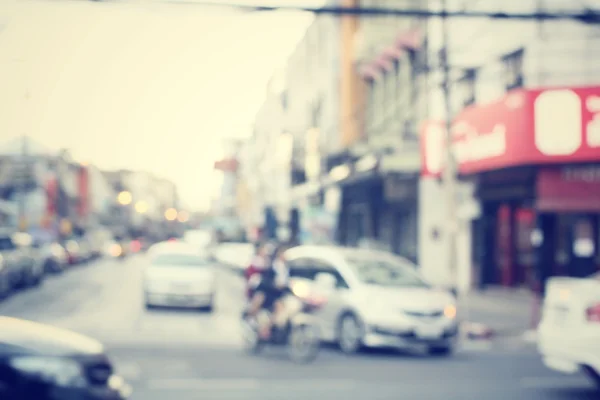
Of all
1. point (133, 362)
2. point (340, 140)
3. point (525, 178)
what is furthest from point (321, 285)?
point (340, 140)

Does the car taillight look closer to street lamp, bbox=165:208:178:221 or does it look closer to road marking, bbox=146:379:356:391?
road marking, bbox=146:379:356:391

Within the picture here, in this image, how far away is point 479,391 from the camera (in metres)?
12.0

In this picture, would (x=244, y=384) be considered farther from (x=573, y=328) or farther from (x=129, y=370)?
(x=573, y=328)

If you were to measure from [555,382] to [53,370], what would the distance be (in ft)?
26.2

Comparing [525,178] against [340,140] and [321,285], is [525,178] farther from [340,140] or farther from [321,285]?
[340,140]

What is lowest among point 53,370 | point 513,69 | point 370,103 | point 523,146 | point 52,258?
point 52,258

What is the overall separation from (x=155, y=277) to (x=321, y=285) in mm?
8098

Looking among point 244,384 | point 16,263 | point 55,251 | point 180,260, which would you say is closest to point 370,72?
point 16,263

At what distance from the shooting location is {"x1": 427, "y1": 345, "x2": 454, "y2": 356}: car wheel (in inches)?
625

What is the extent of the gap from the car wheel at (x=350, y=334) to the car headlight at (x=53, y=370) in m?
8.96

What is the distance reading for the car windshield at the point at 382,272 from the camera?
16.7 m

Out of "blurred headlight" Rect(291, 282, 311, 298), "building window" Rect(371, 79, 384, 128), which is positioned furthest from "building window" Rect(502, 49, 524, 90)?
"building window" Rect(371, 79, 384, 128)

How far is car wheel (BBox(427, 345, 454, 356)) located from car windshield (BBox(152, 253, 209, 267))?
9.74m

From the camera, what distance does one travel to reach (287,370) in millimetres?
13938
